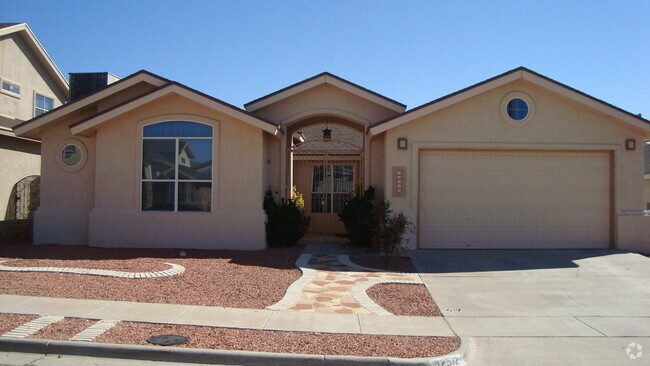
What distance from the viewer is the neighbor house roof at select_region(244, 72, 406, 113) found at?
13.7 metres

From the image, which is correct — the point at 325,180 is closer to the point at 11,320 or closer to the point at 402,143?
the point at 402,143

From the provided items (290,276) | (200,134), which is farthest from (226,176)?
(290,276)

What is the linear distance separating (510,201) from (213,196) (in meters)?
7.42

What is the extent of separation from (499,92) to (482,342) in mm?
7967

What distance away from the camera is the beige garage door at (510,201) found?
41.9ft

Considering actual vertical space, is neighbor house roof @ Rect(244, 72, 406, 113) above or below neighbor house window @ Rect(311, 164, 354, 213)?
above

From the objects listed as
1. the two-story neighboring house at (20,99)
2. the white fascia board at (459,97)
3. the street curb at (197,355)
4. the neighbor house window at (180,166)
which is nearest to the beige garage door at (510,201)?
the white fascia board at (459,97)

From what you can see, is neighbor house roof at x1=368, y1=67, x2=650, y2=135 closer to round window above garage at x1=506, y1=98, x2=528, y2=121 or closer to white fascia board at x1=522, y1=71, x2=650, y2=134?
white fascia board at x1=522, y1=71, x2=650, y2=134

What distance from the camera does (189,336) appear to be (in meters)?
6.29

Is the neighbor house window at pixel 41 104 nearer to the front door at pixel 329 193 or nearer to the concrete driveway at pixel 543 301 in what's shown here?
the front door at pixel 329 193

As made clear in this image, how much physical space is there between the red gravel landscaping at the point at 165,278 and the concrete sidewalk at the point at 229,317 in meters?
0.37

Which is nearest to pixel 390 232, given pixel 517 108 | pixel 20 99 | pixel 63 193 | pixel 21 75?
pixel 517 108

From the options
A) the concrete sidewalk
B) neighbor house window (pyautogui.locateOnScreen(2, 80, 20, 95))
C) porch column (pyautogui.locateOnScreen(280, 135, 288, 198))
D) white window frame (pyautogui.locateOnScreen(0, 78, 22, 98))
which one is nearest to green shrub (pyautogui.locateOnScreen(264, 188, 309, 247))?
Result: porch column (pyautogui.locateOnScreen(280, 135, 288, 198))

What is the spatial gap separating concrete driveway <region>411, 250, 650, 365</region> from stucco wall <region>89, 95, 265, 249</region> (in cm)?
427
